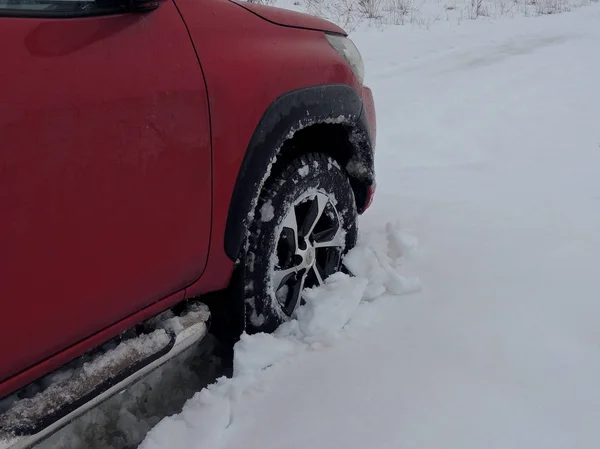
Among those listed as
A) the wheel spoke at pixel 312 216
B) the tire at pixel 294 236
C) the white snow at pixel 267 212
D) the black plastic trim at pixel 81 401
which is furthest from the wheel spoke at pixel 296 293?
the black plastic trim at pixel 81 401

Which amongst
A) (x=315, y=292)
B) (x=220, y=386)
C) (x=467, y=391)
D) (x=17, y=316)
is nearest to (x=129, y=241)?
(x=17, y=316)

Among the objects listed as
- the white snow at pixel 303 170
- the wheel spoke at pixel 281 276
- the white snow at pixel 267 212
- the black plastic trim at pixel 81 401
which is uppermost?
the white snow at pixel 303 170

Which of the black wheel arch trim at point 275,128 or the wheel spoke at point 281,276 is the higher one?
the black wheel arch trim at point 275,128

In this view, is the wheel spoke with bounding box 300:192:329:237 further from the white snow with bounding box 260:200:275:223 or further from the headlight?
the headlight

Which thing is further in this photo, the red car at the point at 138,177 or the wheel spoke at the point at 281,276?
the wheel spoke at the point at 281,276

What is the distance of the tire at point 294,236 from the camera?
1.91 metres

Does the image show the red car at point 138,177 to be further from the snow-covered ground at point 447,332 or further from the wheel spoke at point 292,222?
the snow-covered ground at point 447,332

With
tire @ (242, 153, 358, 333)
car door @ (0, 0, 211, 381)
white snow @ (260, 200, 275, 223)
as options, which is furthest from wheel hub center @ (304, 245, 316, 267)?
car door @ (0, 0, 211, 381)

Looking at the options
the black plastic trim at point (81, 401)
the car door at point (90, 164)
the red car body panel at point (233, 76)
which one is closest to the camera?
the car door at point (90, 164)

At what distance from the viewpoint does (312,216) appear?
214 centimetres

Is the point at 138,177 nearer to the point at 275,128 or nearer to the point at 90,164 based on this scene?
the point at 90,164

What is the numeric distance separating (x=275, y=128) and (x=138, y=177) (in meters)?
0.58

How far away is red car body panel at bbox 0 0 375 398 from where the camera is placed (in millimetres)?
1144

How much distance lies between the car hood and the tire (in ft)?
1.60
